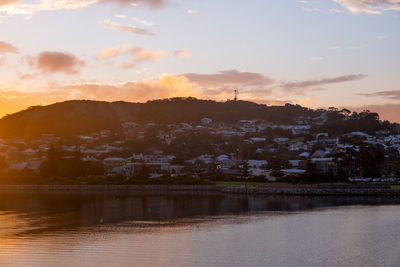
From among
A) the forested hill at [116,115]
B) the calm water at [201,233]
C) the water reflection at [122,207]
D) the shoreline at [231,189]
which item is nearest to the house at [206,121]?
the forested hill at [116,115]

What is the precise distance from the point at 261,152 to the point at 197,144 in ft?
55.1

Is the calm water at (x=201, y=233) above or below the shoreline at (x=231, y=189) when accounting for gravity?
below

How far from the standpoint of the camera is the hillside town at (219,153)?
8725cm

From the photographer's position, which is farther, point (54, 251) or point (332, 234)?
point (332, 234)

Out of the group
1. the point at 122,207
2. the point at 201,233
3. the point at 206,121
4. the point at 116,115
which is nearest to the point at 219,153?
the point at 206,121

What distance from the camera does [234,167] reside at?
9725 centimetres

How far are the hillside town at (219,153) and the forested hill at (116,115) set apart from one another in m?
6.04

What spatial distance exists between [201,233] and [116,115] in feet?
471

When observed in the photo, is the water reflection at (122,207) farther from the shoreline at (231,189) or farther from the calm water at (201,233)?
the shoreline at (231,189)

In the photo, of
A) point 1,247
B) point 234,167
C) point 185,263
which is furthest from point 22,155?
point 185,263

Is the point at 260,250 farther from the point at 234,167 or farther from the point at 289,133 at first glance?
the point at 289,133

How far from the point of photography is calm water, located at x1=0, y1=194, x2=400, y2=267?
32.0 metres

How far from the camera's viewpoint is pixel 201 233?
133 feet

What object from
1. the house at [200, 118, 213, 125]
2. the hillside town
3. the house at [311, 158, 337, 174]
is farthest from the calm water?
the house at [200, 118, 213, 125]
